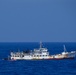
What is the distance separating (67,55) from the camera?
578ft

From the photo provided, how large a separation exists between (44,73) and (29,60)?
1994 inches

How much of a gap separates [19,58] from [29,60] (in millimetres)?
3145

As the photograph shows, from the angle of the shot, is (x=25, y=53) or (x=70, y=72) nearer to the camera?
(x=70, y=72)

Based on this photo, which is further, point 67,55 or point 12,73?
point 67,55

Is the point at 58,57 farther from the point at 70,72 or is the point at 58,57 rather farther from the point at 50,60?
the point at 70,72

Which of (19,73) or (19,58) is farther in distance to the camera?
(19,58)

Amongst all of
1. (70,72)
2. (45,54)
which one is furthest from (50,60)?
(70,72)

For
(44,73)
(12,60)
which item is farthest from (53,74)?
(12,60)

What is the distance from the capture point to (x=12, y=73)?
12088 cm

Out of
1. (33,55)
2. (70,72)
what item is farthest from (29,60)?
(70,72)

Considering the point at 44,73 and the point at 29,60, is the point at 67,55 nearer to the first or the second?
the point at 29,60

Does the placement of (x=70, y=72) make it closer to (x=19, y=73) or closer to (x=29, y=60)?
(x=19, y=73)

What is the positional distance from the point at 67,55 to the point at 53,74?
→ 5905 cm

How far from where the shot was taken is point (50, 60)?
170750 mm
